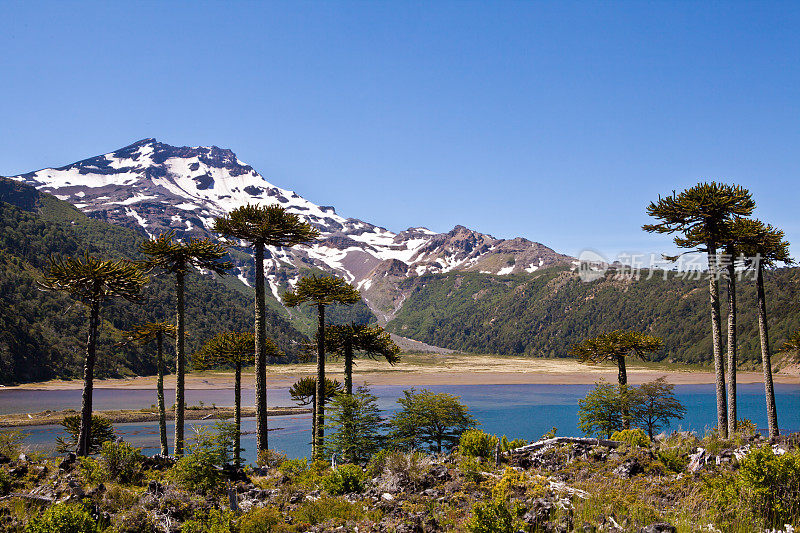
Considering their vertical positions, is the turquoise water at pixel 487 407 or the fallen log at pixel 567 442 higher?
the fallen log at pixel 567 442

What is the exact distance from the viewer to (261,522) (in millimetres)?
9797

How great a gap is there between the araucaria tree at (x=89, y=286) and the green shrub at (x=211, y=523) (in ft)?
46.0

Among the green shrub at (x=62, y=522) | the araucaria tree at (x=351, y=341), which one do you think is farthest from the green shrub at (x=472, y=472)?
the araucaria tree at (x=351, y=341)

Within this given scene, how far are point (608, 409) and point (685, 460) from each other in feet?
79.5

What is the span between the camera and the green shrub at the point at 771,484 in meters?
8.75

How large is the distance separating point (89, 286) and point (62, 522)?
54.5ft

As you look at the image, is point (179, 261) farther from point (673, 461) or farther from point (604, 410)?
point (604, 410)

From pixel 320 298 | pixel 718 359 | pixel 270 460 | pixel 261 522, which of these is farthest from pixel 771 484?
pixel 320 298

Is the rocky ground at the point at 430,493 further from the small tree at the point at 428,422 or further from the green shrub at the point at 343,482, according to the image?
the small tree at the point at 428,422

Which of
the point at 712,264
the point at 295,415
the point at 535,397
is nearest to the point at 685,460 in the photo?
the point at 712,264

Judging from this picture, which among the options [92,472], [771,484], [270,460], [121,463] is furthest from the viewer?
[270,460]

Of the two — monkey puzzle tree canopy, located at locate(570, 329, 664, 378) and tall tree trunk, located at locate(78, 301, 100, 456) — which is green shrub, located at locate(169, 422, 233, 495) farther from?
monkey puzzle tree canopy, located at locate(570, 329, 664, 378)

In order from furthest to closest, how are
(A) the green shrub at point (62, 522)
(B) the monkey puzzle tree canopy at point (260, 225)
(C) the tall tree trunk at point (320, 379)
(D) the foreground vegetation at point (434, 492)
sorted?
(C) the tall tree trunk at point (320, 379) < (B) the monkey puzzle tree canopy at point (260, 225) < (D) the foreground vegetation at point (434, 492) < (A) the green shrub at point (62, 522)

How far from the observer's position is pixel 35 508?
1091cm
